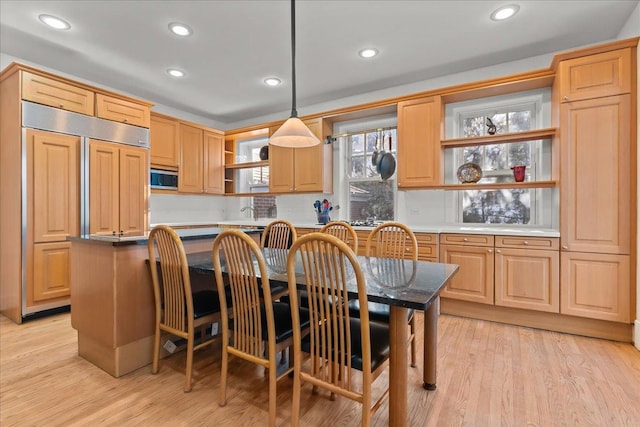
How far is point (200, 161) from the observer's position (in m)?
4.94

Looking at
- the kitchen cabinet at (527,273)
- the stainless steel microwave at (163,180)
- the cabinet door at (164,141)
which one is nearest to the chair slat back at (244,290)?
the kitchen cabinet at (527,273)

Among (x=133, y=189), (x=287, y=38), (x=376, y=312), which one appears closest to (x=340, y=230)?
(x=376, y=312)

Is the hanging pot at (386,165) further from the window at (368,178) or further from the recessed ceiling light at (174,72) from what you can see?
the recessed ceiling light at (174,72)

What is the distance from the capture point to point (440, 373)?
2.11 metres

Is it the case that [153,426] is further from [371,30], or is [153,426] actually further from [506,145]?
[506,145]

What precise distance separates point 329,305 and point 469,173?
2.81m

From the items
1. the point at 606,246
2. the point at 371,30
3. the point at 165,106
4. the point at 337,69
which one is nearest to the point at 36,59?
the point at 165,106

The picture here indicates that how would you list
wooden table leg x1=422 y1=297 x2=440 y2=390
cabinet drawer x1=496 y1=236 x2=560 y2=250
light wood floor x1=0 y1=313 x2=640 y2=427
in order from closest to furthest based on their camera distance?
1. light wood floor x1=0 y1=313 x2=640 y2=427
2. wooden table leg x1=422 y1=297 x2=440 y2=390
3. cabinet drawer x1=496 y1=236 x2=560 y2=250

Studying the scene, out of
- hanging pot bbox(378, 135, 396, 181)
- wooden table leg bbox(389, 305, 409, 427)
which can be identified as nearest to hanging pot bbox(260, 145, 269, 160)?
hanging pot bbox(378, 135, 396, 181)

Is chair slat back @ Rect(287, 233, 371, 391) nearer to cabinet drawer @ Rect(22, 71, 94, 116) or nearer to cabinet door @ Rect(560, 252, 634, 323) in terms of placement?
cabinet door @ Rect(560, 252, 634, 323)

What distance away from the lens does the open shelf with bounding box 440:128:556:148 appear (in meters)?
3.08

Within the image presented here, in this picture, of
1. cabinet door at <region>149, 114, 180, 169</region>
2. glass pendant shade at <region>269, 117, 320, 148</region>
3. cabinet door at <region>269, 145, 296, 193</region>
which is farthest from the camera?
cabinet door at <region>269, 145, 296, 193</region>

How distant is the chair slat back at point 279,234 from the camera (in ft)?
9.96

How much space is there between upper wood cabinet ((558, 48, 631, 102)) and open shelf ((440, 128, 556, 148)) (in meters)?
0.38
